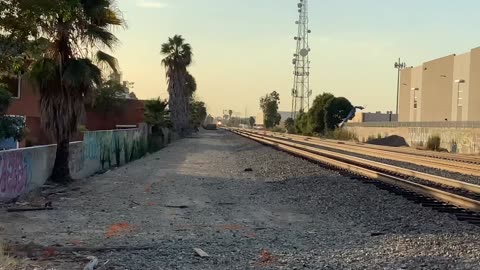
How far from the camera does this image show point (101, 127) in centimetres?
6800

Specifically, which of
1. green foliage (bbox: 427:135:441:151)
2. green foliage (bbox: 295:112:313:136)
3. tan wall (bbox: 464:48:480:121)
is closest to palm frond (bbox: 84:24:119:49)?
green foliage (bbox: 427:135:441:151)

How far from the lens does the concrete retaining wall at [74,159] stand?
14914 mm

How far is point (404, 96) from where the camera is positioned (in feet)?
382

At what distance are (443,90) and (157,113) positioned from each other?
5927 cm

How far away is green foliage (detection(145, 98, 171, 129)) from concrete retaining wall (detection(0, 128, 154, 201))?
12.7 m

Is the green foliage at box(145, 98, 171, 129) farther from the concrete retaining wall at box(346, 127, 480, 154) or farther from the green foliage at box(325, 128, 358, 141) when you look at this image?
the green foliage at box(325, 128, 358, 141)

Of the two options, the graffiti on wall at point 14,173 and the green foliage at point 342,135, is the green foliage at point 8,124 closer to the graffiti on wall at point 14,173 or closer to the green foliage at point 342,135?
the graffiti on wall at point 14,173

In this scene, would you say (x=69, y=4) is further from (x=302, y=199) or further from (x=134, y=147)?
(x=134, y=147)

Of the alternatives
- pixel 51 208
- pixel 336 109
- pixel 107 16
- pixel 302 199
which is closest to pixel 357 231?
pixel 302 199

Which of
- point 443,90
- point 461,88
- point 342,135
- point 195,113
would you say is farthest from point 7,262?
point 195,113

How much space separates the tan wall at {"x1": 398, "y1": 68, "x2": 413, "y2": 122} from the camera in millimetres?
113787

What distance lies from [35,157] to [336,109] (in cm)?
8112

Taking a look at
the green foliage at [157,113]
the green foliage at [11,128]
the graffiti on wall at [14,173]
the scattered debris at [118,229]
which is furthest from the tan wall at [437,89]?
the scattered debris at [118,229]

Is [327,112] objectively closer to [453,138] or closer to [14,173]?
[453,138]
